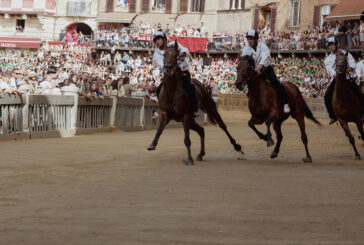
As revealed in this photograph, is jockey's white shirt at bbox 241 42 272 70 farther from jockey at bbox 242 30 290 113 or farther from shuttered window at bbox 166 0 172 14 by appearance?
shuttered window at bbox 166 0 172 14

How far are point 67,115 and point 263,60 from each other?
777cm

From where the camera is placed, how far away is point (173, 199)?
8508 mm

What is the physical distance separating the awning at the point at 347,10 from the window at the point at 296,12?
22.2ft

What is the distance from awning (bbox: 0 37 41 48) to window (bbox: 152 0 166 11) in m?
11.4

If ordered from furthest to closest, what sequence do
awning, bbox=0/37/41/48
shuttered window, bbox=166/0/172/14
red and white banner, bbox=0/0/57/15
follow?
1. red and white banner, bbox=0/0/57/15
2. awning, bbox=0/37/41/48
3. shuttered window, bbox=166/0/172/14

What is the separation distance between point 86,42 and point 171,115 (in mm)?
50981

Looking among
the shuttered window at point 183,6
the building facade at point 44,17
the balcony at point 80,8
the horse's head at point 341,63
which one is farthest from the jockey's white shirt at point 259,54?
the balcony at point 80,8

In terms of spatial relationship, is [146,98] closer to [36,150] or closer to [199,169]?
[36,150]

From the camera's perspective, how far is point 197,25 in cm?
6306

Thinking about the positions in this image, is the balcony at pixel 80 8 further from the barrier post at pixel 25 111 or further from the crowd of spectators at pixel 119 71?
the barrier post at pixel 25 111

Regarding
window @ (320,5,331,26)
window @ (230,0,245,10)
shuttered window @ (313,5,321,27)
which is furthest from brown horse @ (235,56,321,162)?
window @ (230,0,245,10)

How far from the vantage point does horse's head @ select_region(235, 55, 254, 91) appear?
44.7 ft

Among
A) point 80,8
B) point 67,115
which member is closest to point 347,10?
point 67,115

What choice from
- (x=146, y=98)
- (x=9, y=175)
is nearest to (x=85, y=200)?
(x=9, y=175)
